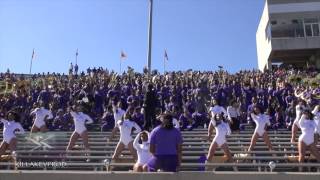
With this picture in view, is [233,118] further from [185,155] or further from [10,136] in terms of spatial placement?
[10,136]

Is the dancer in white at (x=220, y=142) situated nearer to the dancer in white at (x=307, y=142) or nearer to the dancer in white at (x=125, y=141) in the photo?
the dancer in white at (x=307, y=142)

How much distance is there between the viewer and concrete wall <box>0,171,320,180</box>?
20.5ft

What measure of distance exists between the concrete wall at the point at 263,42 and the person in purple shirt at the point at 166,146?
29783 mm

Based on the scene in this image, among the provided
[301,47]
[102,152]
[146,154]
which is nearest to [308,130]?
[146,154]

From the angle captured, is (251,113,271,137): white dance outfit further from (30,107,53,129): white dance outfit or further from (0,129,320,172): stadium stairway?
(30,107,53,129): white dance outfit

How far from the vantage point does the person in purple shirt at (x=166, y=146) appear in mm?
7465

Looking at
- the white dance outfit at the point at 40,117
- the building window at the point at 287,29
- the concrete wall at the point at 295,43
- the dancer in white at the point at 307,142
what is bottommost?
the dancer in white at the point at 307,142

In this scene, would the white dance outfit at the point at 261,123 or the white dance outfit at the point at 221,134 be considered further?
the white dance outfit at the point at 261,123

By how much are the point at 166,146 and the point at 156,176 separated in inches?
50.5

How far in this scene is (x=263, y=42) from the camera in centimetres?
4091

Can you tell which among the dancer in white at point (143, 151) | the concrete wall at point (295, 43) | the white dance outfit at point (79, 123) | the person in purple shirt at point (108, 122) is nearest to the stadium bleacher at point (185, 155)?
the white dance outfit at point (79, 123)

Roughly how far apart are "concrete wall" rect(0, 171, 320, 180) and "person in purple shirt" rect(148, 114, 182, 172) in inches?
45.8

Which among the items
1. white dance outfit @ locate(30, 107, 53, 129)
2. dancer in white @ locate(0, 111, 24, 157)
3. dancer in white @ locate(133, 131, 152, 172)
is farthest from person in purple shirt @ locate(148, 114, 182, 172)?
white dance outfit @ locate(30, 107, 53, 129)

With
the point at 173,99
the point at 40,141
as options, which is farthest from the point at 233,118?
the point at 40,141
